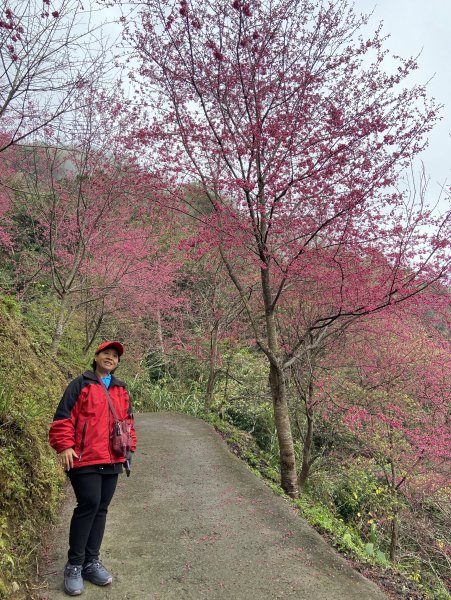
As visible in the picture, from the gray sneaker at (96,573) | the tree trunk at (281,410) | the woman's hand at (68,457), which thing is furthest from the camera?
the tree trunk at (281,410)

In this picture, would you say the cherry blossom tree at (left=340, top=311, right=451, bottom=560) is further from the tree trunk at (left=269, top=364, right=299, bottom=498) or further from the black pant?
the black pant

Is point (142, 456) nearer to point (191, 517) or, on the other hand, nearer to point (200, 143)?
point (191, 517)

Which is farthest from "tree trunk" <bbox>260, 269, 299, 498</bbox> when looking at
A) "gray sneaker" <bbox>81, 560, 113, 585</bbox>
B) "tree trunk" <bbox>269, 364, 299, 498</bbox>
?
"gray sneaker" <bbox>81, 560, 113, 585</bbox>

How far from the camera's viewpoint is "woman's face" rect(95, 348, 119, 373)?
2824 millimetres

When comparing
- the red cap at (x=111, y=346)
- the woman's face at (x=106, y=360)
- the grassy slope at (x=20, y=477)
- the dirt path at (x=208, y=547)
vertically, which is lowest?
the dirt path at (x=208, y=547)

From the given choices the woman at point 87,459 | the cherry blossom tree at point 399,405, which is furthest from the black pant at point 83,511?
the cherry blossom tree at point 399,405

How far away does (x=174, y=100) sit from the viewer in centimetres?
512

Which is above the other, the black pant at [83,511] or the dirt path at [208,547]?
the black pant at [83,511]

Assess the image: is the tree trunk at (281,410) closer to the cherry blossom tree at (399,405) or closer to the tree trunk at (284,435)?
the tree trunk at (284,435)

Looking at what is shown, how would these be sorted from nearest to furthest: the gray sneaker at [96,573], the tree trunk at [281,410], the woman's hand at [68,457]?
the woman's hand at [68,457] < the gray sneaker at [96,573] < the tree trunk at [281,410]

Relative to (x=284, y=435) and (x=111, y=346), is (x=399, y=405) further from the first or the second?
(x=111, y=346)

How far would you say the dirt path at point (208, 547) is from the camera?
2.83 meters

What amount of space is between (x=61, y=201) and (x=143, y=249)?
2029 mm

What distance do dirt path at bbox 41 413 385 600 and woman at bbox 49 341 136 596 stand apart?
0.53 ft
